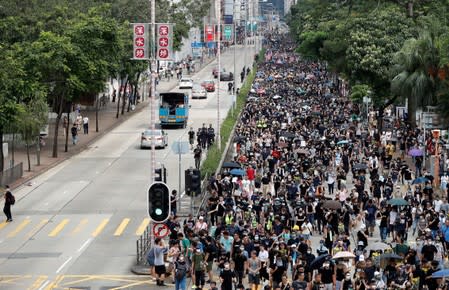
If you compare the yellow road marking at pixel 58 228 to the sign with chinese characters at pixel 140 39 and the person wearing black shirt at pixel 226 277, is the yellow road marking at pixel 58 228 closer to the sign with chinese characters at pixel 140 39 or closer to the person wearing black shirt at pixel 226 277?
the sign with chinese characters at pixel 140 39

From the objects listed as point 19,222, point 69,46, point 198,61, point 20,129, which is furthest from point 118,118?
point 198,61

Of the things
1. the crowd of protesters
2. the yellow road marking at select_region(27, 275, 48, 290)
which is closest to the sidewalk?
the crowd of protesters

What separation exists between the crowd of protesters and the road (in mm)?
2352

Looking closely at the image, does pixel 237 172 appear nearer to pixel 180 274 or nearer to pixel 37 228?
pixel 37 228

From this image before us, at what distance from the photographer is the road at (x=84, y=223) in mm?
32531

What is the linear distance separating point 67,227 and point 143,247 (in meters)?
6.60

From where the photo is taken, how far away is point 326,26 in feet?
346

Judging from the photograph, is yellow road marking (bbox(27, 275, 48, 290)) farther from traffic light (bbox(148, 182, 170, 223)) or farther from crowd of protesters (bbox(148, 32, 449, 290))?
traffic light (bbox(148, 182, 170, 223))

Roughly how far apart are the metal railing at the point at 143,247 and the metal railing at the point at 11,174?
48.6 feet

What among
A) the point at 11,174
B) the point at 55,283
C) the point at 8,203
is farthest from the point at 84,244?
the point at 11,174

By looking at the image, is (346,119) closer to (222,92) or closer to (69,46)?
(69,46)

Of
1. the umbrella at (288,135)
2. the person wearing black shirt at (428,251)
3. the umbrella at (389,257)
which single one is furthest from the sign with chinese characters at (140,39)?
the umbrella at (288,135)

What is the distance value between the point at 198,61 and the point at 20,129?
114 meters

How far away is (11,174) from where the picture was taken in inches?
2021
